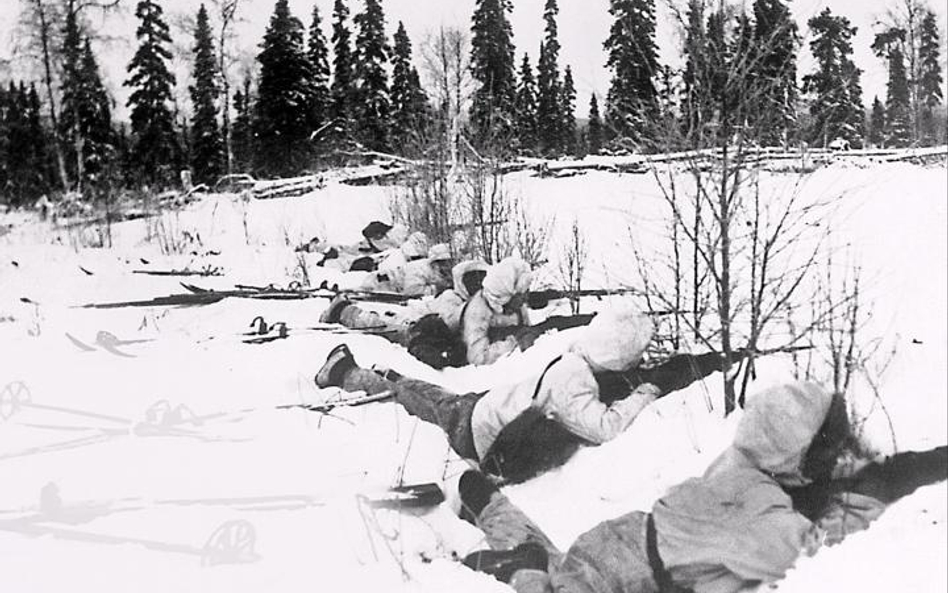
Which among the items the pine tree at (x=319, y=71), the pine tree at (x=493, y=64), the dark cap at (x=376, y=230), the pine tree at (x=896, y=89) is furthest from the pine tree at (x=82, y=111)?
the dark cap at (x=376, y=230)

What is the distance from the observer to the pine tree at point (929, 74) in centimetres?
228

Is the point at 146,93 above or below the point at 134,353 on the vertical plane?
above

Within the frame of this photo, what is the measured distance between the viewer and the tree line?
2.62 meters

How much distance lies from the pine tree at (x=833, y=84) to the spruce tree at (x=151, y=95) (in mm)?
2222

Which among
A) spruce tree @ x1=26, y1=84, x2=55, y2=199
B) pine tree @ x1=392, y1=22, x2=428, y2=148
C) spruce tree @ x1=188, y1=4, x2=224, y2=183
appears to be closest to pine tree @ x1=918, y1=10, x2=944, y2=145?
pine tree @ x1=392, y1=22, x2=428, y2=148

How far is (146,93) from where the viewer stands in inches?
109

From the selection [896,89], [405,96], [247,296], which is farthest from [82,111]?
[896,89]

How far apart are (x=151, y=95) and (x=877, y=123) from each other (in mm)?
2478

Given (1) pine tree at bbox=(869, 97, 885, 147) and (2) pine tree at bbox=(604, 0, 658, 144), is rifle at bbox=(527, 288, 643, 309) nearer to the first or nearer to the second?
(2) pine tree at bbox=(604, 0, 658, 144)

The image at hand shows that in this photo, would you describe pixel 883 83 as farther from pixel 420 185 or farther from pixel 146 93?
pixel 420 185

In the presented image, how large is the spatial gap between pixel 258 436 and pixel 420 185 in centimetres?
294

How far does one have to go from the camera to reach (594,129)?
293 centimetres

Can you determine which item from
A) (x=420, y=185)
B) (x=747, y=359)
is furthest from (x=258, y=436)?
(x=420, y=185)

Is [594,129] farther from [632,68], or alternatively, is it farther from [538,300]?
[538,300]
